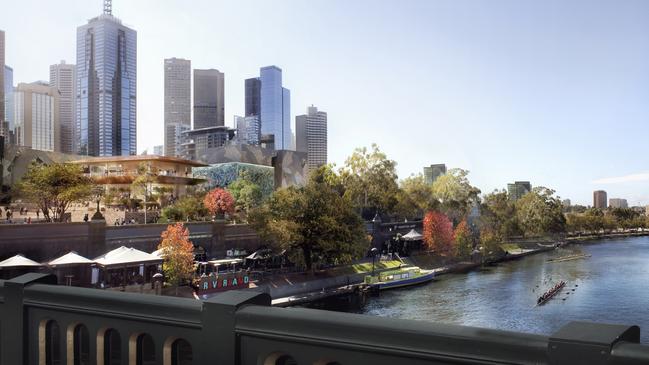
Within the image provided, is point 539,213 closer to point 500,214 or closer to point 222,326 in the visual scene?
point 500,214

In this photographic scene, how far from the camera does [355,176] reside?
76.2m

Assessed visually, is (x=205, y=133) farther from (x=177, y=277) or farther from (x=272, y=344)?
(x=272, y=344)

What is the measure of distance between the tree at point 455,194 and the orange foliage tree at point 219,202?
3517 cm

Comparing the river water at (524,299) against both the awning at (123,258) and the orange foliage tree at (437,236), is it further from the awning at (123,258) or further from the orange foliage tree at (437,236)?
the awning at (123,258)

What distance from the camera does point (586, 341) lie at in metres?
2.59

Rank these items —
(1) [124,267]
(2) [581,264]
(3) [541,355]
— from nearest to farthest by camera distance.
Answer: (3) [541,355] < (1) [124,267] < (2) [581,264]

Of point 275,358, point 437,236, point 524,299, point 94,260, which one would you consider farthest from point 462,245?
point 275,358

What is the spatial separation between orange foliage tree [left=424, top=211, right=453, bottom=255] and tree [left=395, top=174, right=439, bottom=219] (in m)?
7.05

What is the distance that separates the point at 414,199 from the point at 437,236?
42.2 ft

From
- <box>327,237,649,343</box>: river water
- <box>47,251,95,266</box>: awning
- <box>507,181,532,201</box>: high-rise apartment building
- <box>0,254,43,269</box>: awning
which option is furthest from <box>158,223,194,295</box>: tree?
<box>507,181,532,201</box>: high-rise apartment building

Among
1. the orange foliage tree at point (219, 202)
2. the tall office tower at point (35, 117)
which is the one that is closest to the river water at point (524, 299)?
the orange foliage tree at point (219, 202)

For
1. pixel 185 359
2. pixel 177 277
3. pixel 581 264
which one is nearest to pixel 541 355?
pixel 185 359

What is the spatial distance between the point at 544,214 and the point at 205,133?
90.4 meters

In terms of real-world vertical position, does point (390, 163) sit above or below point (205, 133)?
below
